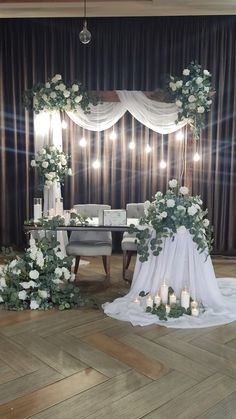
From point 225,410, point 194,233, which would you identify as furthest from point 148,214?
point 225,410

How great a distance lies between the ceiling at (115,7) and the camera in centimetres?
473

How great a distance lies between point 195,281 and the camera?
149 inches

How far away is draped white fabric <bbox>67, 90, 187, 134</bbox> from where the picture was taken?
17.7ft

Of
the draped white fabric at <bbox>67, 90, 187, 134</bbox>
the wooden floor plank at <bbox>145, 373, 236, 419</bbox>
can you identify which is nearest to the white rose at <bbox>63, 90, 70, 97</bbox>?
the draped white fabric at <bbox>67, 90, 187, 134</bbox>

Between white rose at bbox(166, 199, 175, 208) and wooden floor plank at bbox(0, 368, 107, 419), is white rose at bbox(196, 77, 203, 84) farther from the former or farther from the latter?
wooden floor plank at bbox(0, 368, 107, 419)

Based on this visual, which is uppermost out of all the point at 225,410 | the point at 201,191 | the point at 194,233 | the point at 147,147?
the point at 147,147

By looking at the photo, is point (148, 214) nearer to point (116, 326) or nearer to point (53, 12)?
point (116, 326)

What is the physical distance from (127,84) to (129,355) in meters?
3.98

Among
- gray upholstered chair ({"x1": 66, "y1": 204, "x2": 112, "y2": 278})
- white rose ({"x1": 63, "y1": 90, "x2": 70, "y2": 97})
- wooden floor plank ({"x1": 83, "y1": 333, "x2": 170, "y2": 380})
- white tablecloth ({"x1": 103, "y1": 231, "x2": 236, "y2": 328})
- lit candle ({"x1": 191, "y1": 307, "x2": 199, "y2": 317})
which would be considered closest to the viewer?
wooden floor plank ({"x1": 83, "y1": 333, "x2": 170, "y2": 380})

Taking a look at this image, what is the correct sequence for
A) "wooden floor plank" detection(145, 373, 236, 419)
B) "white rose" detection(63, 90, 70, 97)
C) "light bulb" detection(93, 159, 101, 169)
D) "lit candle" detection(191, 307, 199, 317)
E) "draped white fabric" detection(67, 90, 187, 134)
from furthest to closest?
"light bulb" detection(93, 159, 101, 169) → "draped white fabric" detection(67, 90, 187, 134) → "white rose" detection(63, 90, 70, 97) → "lit candle" detection(191, 307, 199, 317) → "wooden floor plank" detection(145, 373, 236, 419)

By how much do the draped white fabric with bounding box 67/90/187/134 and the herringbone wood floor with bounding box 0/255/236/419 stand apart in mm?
2648

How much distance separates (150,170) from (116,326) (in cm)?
298

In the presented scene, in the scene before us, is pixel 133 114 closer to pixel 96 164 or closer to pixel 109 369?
pixel 96 164

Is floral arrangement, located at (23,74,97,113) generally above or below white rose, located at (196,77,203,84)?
below
